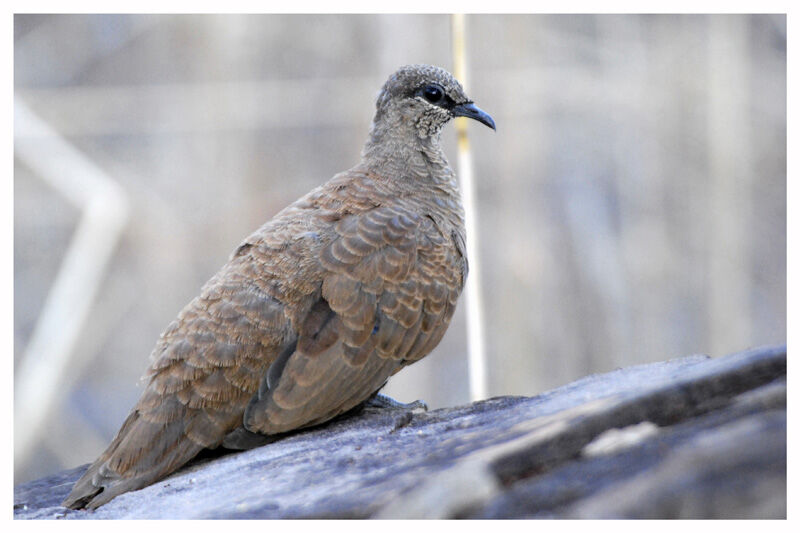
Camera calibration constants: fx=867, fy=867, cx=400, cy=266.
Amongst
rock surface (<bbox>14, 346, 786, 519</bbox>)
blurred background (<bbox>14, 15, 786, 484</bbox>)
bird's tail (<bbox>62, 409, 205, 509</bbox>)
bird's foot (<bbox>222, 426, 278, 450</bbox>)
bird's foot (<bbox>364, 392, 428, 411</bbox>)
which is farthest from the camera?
blurred background (<bbox>14, 15, 786, 484</bbox>)

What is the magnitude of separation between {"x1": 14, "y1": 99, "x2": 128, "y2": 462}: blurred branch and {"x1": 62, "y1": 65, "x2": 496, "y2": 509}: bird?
3154mm

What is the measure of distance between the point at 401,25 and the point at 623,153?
70.3 inches

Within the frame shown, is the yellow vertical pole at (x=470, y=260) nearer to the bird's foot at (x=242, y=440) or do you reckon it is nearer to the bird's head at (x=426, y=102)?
the bird's head at (x=426, y=102)

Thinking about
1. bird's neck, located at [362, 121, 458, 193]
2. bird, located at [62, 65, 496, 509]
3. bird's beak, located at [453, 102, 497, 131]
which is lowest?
bird, located at [62, 65, 496, 509]

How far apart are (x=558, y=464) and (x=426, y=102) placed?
196 centimetres

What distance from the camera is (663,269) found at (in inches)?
248

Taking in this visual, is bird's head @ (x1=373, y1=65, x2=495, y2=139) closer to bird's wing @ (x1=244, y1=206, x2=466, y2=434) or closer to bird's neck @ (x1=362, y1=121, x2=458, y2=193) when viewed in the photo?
bird's neck @ (x1=362, y1=121, x2=458, y2=193)

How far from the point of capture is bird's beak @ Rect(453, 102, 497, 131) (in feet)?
12.2

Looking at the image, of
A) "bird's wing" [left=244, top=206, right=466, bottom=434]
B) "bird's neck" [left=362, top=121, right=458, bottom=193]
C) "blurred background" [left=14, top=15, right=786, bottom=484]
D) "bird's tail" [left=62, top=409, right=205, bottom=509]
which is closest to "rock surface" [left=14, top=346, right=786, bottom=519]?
"bird's tail" [left=62, top=409, right=205, bottom=509]

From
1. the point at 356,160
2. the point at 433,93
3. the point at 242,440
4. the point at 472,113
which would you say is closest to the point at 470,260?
the point at 472,113

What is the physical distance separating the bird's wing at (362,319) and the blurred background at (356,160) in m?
2.41

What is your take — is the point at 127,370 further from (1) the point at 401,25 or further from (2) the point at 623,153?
(2) the point at 623,153

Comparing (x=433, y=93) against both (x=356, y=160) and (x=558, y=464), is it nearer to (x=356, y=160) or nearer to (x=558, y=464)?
(x=558, y=464)

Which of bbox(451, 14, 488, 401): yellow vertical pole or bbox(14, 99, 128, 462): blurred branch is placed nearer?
bbox(451, 14, 488, 401): yellow vertical pole
